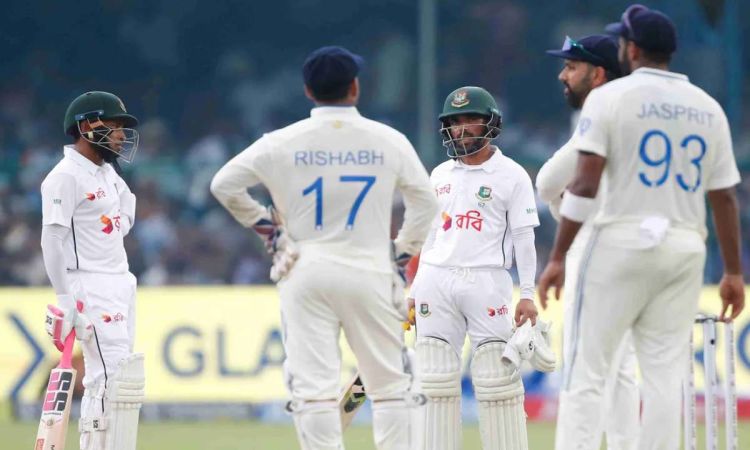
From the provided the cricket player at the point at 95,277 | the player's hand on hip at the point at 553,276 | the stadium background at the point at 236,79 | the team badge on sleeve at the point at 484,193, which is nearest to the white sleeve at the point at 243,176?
the player's hand on hip at the point at 553,276

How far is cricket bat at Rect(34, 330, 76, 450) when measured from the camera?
6.94 m

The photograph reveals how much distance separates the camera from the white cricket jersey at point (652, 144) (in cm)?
561

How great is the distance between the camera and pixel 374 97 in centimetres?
1800

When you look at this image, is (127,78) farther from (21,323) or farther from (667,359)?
(667,359)

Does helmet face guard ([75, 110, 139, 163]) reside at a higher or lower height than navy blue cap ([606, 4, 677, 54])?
lower

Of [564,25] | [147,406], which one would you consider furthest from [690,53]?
[147,406]

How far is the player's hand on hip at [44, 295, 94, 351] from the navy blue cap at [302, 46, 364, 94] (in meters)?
1.72

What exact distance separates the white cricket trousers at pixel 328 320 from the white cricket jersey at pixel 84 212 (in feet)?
→ 4.82

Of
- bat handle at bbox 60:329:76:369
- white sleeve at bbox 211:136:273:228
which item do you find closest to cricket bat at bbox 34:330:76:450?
bat handle at bbox 60:329:76:369

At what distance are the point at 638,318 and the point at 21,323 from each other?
7.17m

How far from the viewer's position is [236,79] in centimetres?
1862

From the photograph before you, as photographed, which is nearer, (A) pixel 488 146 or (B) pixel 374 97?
(A) pixel 488 146

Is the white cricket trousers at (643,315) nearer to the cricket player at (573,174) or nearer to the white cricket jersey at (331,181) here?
the cricket player at (573,174)

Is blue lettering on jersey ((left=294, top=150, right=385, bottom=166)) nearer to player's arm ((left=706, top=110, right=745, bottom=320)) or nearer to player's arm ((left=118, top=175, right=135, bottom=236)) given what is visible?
player's arm ((left=706, top=110, right=745, bottom=320))
